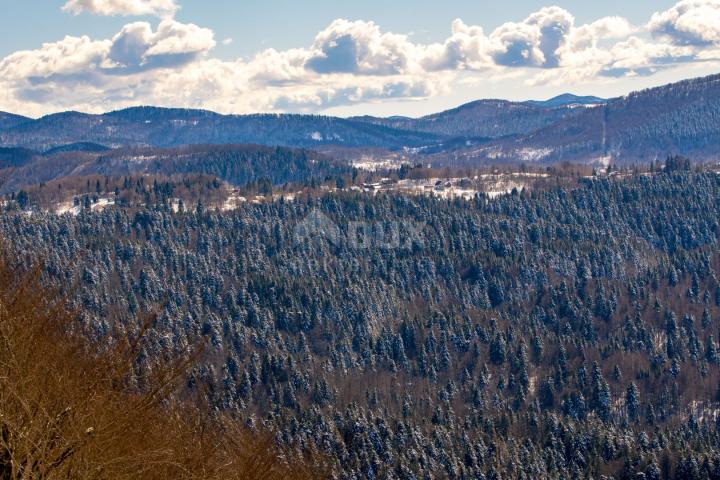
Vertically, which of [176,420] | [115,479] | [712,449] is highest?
[115,479]

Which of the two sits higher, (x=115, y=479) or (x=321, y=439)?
(x=115, y=479)

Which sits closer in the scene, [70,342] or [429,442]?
[70,342]

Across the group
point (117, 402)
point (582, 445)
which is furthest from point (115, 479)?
point (582, 445)

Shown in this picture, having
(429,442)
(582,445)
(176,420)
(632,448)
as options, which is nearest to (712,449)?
(632,448)

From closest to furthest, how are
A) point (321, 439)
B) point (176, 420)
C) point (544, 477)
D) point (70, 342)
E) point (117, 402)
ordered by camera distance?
point (117, 402)
point (70, 342)
point (176, 420)
point (544, 477)
point (321, 439)

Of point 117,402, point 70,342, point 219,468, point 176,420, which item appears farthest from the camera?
point 176,420

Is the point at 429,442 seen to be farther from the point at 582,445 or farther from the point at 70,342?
the point at 70,342
